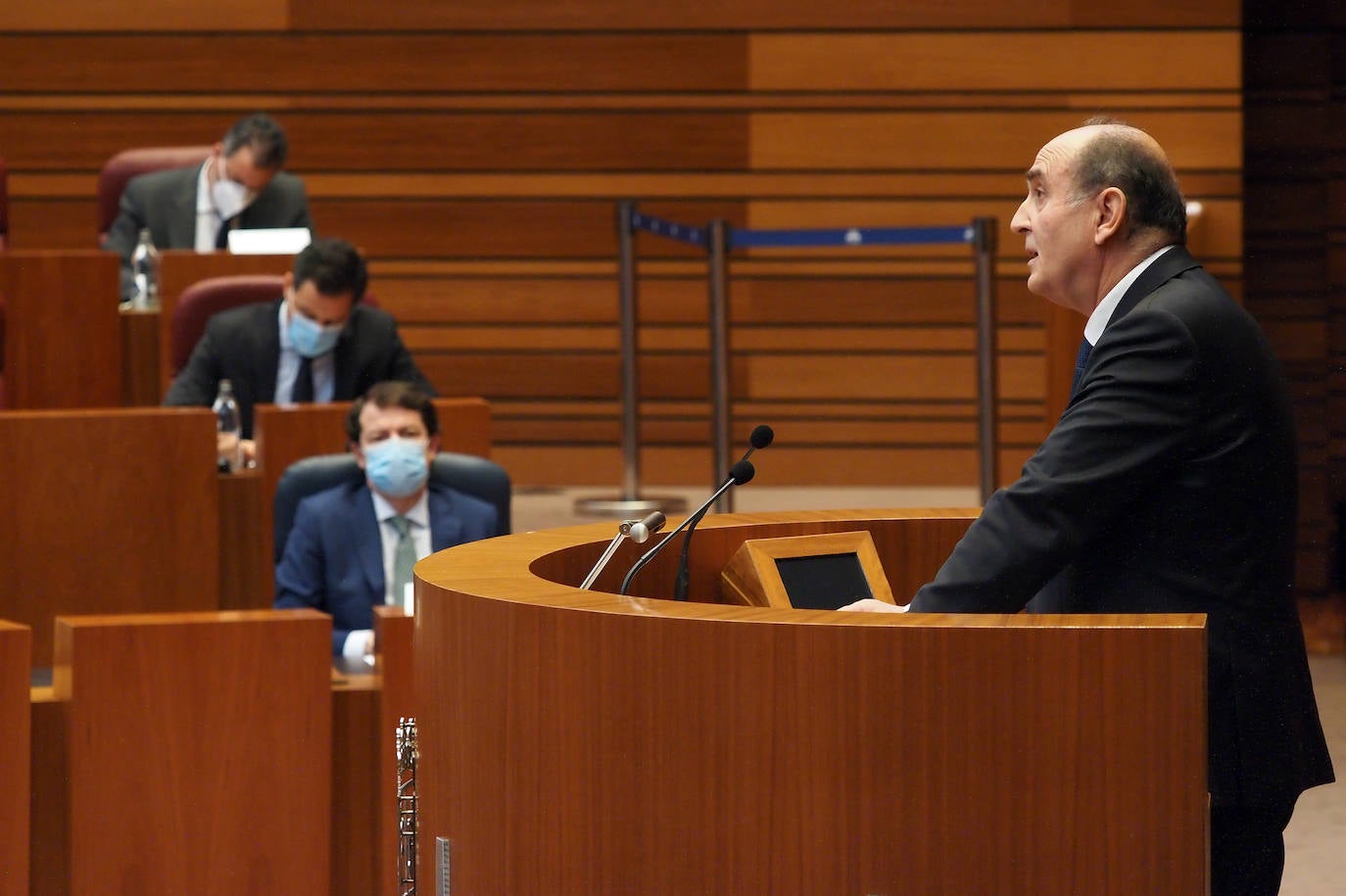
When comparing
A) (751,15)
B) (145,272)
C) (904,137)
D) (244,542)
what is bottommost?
(244,542)

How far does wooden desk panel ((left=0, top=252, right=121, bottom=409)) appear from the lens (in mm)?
4715

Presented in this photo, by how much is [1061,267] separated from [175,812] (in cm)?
158

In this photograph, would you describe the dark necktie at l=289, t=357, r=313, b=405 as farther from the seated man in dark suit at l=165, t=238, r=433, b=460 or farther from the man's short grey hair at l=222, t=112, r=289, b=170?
the man's short grey hair at l=222, t=112, r=289, b=170

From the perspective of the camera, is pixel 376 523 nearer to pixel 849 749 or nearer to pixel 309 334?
pixel 309 334

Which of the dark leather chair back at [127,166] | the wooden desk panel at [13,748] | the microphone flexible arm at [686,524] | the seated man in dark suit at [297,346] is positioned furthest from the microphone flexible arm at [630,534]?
the dark leather chair back at [127,166]

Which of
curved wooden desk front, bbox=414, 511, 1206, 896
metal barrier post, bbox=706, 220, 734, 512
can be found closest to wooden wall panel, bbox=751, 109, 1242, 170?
metal barrier post, bbox=706, 220, 734, 512

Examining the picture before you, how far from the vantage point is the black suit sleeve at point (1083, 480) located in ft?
5.24

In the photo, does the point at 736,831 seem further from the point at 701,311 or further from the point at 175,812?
the point at 701,311

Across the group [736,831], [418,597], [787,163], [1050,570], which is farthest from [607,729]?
[787,163]

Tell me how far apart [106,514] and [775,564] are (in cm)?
242

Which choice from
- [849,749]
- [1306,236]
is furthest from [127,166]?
[849,749]

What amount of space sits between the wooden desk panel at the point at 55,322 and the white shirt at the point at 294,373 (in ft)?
1.67

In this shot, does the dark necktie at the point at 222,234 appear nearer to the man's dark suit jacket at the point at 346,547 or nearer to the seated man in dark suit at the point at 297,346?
the seated man in dark suit at the point at 297,346

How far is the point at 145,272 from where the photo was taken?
17.6ft
